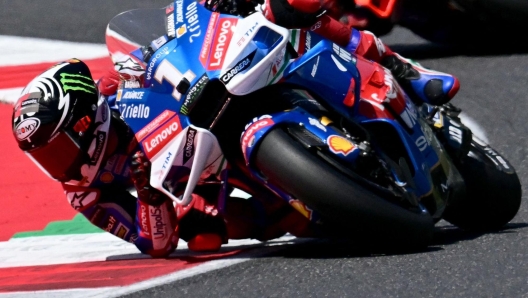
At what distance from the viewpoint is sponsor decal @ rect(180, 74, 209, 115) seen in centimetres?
404

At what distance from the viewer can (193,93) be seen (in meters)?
4.08

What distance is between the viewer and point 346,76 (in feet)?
13.6

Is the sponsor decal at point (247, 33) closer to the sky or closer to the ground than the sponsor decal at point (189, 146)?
closer to the sky

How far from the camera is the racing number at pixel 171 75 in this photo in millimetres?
4113

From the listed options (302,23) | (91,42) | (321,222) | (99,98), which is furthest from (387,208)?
(91,42)

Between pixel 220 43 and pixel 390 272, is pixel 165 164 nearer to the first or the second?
pixel 220 43

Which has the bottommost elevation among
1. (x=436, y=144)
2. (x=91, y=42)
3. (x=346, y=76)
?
(x=91, y=42)

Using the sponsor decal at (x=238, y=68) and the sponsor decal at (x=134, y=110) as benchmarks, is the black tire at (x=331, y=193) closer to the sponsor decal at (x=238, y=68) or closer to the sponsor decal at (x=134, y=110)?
the sponsor decal at (x=238, y=68)

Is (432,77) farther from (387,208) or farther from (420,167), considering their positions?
(387,208)

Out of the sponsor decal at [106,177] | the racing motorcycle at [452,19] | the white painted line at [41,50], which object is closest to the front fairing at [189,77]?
the sponsor decal at [106,177]

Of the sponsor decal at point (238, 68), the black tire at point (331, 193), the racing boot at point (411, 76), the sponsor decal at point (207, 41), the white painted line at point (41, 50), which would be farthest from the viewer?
the white painted line at point (41, 50)

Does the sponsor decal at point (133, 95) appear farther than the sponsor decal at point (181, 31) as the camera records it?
Yes

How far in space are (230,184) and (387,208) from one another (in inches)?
34.3

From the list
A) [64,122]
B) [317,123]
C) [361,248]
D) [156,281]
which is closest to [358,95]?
[317,123]
